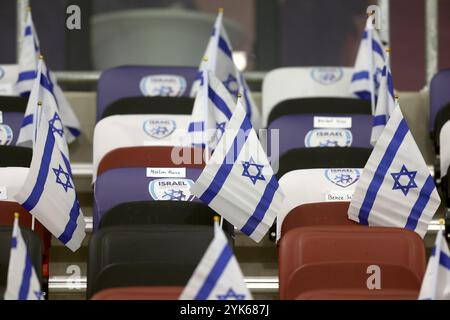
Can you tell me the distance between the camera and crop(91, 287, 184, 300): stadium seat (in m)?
3.72

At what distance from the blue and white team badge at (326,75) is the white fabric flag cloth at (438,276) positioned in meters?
2.59

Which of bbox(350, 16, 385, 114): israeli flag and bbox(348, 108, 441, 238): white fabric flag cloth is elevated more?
bbox(350, 16, 385, 114): israeli flag

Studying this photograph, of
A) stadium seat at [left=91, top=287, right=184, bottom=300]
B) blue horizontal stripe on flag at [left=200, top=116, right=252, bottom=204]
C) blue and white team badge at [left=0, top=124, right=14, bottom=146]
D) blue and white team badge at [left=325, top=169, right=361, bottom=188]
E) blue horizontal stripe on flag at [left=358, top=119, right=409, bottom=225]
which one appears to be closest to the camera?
stadium seat at [left=91, top=287, right=184, bottom=300]

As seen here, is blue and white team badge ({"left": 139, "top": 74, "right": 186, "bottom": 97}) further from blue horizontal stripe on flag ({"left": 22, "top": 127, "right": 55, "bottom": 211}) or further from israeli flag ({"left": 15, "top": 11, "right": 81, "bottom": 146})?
blue horizontal stripe on flag ({"left": 22, "top": 127, "right": 55, "bottom": 211})

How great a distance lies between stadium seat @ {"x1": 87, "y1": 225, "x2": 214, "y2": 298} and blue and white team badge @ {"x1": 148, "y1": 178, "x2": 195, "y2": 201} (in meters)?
0.50

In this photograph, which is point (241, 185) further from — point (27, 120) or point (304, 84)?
point (304, 84)

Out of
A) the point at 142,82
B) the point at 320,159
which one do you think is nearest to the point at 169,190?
the point at 320,159

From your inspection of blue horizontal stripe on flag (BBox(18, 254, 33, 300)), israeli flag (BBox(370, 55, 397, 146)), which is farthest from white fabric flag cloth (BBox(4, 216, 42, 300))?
israeli flag (BBox(370, 55, 397, 146))

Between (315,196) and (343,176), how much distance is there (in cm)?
14

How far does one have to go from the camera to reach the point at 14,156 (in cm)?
500

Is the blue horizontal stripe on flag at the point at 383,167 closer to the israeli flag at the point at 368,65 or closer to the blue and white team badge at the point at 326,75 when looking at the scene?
the israeli flag at the point at 368,65

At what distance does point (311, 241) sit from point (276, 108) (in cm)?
159
